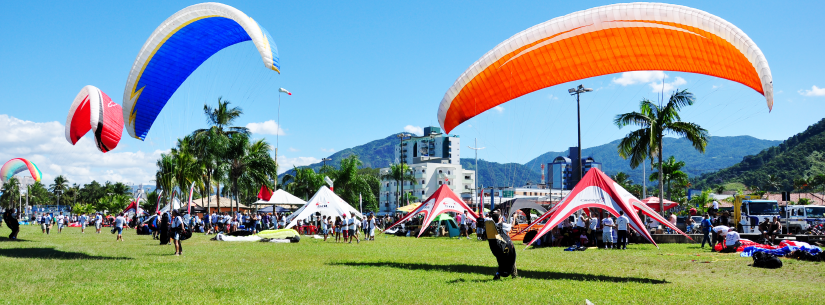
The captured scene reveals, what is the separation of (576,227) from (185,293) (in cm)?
1707

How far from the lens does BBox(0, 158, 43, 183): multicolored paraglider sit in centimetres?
4197

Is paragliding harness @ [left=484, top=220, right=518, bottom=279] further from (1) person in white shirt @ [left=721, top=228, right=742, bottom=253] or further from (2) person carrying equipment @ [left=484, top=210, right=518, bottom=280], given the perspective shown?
(1) person in white shirt @ [left=721, top=228, right=742, bottom=253]

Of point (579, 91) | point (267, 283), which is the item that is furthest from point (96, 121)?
point (579, 91)

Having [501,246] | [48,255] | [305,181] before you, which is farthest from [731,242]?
[305,181]

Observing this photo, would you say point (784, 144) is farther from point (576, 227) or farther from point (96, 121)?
point (96, 121)

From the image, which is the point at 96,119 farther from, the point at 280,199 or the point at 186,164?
the point at 186,164

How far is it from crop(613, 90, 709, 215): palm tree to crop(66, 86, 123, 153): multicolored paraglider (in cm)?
2121

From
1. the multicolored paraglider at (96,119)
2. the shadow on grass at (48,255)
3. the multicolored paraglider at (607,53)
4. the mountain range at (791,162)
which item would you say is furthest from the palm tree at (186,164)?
the mountain range at (791,162)

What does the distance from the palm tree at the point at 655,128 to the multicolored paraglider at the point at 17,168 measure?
42.8 meters

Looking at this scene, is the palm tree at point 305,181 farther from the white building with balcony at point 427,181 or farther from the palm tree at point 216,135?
the white building with balcony at point 427,181

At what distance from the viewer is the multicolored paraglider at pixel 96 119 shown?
18.5 metres

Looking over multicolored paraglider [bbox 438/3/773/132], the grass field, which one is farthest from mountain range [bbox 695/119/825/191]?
multicolored paraglider [bbox 438/3/773/132]

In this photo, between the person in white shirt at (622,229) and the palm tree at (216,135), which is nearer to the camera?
the person in white shirt at (622,229)

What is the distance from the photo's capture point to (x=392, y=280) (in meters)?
10.9
